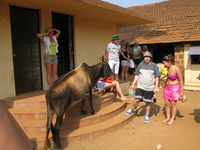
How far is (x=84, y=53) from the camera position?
27.2 feet

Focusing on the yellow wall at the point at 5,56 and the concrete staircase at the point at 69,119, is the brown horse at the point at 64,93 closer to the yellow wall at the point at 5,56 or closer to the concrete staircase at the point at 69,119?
the concrete staircase at the point at 69,119

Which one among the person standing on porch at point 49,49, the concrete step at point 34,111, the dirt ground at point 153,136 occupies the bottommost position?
the dirt ground at point 153,136

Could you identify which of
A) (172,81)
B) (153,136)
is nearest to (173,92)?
(172,81)

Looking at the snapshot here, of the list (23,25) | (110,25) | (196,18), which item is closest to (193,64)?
(196,18)

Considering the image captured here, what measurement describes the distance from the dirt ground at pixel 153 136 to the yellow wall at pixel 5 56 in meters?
2.72

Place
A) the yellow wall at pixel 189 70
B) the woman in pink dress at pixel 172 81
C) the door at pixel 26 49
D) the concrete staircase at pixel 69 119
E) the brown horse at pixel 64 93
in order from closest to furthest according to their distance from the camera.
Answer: the brown horse at pixel 64 93 < the concrete staircase at pixel 69 119 < the woman in pink dress at pixel 172 81 < the door at pixel 26 49 < the yellow wall at pixel 189 70

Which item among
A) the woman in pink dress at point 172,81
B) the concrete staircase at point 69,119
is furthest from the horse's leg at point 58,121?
the woman in pink dress at point 172,81

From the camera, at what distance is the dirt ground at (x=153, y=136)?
437cm

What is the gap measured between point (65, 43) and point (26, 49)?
154 cm

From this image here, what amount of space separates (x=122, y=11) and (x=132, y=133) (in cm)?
422

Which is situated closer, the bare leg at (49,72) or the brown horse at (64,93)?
the brown horse at (64,93)

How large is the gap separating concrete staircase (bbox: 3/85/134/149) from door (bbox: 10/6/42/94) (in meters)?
0.83

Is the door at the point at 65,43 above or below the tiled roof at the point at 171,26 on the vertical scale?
below

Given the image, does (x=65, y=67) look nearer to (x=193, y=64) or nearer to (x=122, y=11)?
(x=122, y=11)
